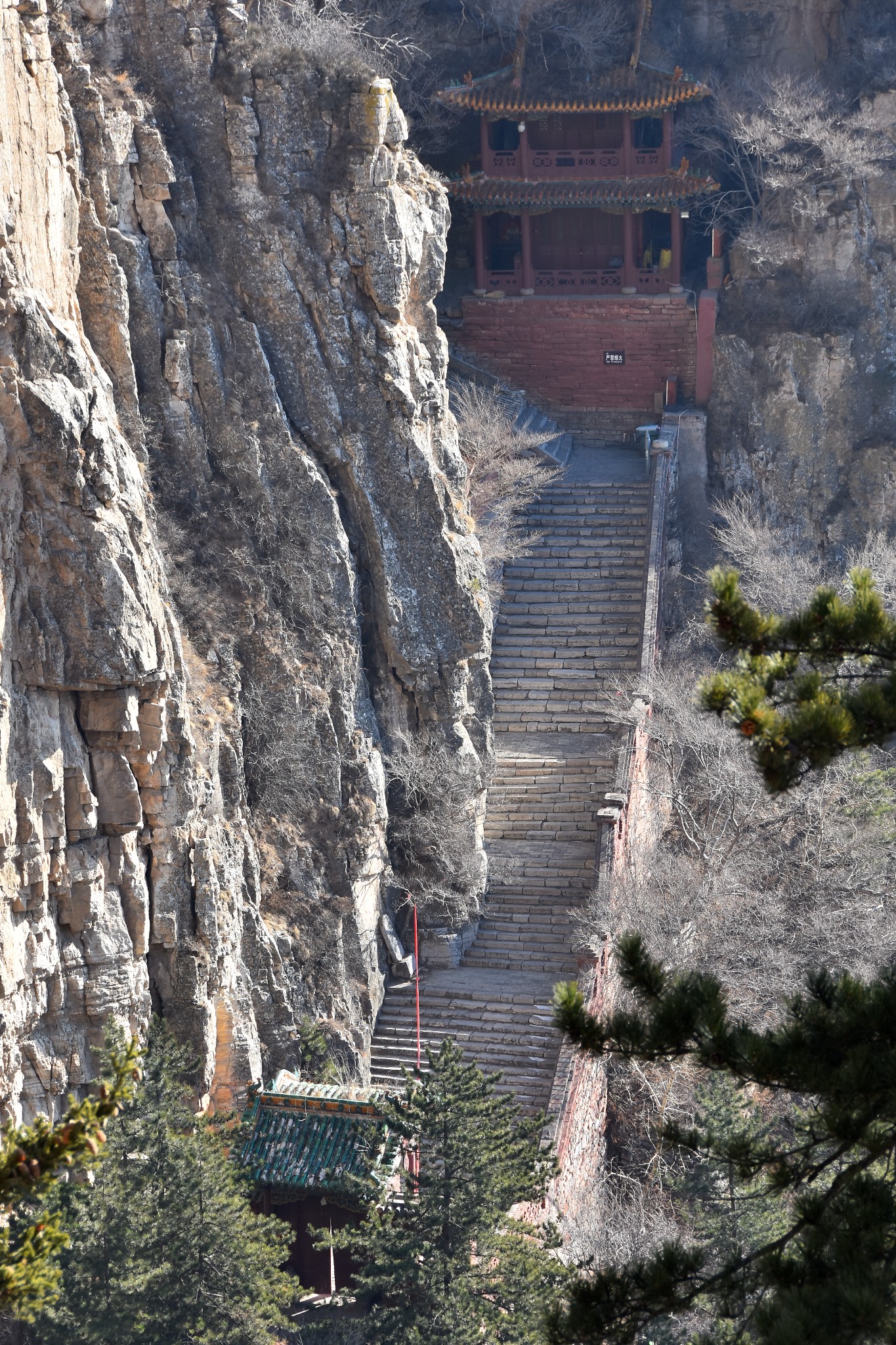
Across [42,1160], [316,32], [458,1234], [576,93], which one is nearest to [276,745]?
[458,1234]

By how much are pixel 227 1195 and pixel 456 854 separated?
8.56 m

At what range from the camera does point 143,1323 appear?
50.3 feet

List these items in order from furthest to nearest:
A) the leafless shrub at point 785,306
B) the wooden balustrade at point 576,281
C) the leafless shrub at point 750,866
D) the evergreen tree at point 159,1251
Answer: the wooden balustrade at point 576,281
the leafless shrub at point 785,306
the leafless shrub at point 750,866
the evergreen tree at point 159,1251

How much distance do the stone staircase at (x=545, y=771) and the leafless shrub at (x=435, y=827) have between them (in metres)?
0.77

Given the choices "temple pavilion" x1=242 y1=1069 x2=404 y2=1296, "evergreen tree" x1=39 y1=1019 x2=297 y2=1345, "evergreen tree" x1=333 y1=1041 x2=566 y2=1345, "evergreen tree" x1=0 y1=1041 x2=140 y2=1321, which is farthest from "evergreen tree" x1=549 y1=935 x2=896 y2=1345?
"temple pavilion" x1=242 y1=1069 x2=404 y2=1296

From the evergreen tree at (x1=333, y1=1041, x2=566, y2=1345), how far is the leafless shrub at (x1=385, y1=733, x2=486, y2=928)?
6890 millimetres

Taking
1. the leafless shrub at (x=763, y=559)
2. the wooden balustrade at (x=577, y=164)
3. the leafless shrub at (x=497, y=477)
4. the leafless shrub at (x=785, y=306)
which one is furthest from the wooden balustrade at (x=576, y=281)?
the leafless shrub at (x=763, y=559)

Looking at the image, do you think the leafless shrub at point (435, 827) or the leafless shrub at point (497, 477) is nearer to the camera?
the leafless shrub at point (435, 827)

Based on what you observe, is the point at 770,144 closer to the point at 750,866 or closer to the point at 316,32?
the point at 316,32

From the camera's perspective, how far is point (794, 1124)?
8.75m

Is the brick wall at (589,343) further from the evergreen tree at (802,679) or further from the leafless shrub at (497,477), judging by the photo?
the evergreen tree at (802,679)

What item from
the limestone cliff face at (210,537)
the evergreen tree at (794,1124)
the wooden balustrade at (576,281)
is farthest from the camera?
the wooden balustrade at (576,281)

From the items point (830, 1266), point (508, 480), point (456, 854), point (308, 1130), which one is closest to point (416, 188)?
point (508, 480)

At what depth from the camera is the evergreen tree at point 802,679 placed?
845 centimetres
